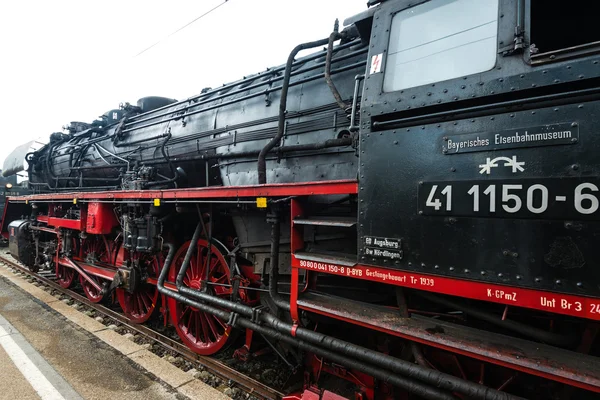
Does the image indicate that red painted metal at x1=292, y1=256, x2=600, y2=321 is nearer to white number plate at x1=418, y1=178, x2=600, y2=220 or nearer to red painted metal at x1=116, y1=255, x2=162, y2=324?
white number plate at x1=418, y1=178, x2=600, y2=220

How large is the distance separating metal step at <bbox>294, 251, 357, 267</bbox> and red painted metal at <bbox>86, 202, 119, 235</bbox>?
396 centimetres

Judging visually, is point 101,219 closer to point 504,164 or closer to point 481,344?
point 481,344

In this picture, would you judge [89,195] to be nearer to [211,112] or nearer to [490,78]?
[211,112]

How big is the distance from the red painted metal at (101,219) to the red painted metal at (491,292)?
4353 millimetres

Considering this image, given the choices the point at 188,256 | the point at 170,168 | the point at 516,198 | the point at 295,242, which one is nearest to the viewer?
the point at 516,198

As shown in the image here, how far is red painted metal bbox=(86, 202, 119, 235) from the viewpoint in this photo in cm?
509

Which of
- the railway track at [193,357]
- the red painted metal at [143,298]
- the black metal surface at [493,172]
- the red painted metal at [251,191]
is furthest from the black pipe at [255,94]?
the railway track at [193,357]

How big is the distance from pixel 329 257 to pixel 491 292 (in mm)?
987

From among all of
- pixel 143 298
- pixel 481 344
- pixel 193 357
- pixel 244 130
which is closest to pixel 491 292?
pixel 481 344

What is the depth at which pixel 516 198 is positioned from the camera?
61.6 inches

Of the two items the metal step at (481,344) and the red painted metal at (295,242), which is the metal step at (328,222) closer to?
the red painted metal at (295,242)

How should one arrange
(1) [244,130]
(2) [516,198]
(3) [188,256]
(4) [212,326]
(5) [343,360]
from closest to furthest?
(2) [516,198], (5) [343,360], (3) [188,256], (4) [212,326], (1) [244,130]

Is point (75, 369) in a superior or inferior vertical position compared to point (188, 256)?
inferior

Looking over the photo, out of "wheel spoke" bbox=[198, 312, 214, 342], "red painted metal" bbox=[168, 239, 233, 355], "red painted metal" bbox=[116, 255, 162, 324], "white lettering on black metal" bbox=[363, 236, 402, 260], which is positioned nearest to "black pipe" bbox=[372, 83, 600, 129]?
"white lettering on black metal" bbox=[363, 236, 402, 260]
